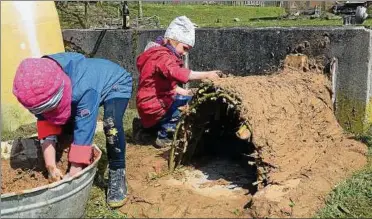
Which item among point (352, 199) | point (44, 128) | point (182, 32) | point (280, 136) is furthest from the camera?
point (182, 32)

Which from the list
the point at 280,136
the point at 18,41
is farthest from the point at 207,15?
the point at 280,136

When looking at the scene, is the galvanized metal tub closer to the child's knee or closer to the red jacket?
the child's knee

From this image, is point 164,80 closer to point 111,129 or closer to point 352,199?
point 111,129

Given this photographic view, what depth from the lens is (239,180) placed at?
15.3 feet

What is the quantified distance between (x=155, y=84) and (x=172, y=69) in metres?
0.40

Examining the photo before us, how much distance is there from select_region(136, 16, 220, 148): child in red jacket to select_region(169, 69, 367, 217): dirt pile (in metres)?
0.45

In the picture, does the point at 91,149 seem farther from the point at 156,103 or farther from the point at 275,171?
the point at 156,103

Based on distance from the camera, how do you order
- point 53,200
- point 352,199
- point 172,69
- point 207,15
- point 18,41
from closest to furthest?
point 53,200
point 352,199
point 172,69
point 18,41
point 207,15

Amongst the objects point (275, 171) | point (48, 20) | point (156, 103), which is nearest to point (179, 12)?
point (48, 20)

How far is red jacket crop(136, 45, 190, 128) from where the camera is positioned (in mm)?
5258

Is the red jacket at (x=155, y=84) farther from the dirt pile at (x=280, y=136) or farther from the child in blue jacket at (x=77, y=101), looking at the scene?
the child in blue jacket at (x=77, y=101)

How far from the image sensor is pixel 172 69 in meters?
5.03

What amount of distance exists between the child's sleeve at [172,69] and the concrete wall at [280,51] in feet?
4.80

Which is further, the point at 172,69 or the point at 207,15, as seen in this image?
the point at 207,15
